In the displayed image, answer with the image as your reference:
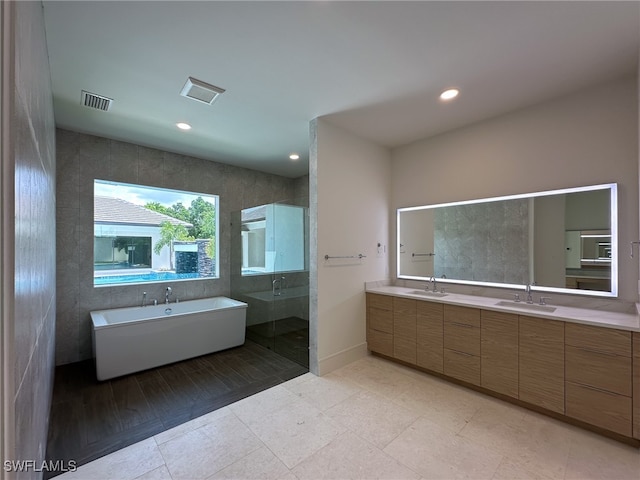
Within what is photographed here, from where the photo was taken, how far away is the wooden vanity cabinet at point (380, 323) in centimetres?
323

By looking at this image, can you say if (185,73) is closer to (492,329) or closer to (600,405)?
(492,329)

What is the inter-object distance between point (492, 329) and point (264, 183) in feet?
13.7

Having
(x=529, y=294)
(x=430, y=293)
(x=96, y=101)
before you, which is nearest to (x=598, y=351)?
(x=529, y=294)

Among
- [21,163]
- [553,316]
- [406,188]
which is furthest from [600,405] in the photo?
[21,163]

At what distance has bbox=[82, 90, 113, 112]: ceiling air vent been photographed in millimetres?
2463

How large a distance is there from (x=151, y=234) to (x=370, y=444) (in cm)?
389

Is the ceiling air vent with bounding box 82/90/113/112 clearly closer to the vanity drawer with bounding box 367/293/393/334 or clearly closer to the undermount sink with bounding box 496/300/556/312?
the vanity drawer with bounding box 367/293/393/334

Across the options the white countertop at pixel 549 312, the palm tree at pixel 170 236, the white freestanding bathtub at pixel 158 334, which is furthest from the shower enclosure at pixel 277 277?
the white countertop at pixel 549 312

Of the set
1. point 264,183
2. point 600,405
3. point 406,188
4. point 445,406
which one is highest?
point 264,183

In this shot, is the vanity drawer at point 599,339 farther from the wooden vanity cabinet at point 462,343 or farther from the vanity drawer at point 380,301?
the vanity drawer at point 380,301

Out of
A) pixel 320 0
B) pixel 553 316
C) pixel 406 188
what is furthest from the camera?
pixel 406 188

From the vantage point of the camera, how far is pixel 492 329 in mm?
2449

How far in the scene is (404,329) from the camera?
122 inches

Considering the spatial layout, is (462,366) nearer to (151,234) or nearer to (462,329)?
(462,329)
